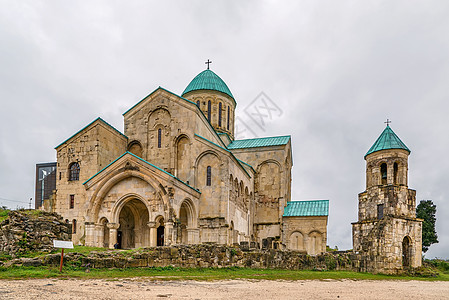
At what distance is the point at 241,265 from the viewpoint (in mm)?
17516

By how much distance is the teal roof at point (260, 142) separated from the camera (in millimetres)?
37219

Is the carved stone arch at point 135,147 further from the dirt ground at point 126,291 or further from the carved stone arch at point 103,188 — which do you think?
the dirt ground at point 126,291

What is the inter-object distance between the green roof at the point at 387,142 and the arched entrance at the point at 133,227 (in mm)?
16049

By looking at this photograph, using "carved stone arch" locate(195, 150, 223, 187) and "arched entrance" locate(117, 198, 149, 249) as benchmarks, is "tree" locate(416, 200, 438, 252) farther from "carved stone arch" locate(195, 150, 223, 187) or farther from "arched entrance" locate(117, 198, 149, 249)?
"arched entrance" locate(117, 198, 149, 249)

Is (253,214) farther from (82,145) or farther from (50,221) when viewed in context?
(50,221)

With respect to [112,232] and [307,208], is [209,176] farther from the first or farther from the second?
[307,208]

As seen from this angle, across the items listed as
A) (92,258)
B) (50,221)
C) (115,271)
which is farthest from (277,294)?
(50,221)

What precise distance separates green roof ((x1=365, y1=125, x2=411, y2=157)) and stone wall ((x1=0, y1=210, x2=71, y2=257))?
20.9m

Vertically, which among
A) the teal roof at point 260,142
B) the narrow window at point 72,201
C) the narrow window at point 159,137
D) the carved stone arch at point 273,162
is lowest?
the narrow window at point 72,201

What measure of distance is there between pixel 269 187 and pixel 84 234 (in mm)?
17269

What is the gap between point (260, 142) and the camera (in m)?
38.1

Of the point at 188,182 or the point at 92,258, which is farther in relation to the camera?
the point at 188,182

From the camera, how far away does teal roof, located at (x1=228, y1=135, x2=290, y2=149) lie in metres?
37.2

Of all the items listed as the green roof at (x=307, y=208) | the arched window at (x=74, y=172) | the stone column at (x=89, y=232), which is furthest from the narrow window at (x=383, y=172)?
the arched window at (x=74, y=172)
